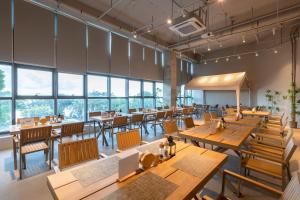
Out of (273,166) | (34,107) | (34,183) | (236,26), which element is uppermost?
(236,26)

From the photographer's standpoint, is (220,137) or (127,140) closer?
(127,140)

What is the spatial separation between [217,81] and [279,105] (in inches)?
158

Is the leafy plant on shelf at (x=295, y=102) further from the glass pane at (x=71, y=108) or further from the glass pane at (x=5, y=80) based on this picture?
the glass pane at (x=5, y=80)

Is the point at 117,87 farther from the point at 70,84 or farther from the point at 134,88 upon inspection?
the point at 70,84

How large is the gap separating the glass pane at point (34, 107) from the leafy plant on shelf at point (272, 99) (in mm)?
10678

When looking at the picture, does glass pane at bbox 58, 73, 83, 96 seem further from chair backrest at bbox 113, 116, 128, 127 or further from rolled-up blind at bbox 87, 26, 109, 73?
chair backrest at bbox 113, 116, 128, 127

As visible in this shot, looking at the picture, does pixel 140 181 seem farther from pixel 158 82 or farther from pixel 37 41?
pixel 158 82

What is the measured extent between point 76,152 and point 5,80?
4128mm

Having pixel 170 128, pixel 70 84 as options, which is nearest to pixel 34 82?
pixel 70 84

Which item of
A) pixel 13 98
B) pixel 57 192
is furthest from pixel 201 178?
pixel 13 98

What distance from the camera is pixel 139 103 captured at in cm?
826

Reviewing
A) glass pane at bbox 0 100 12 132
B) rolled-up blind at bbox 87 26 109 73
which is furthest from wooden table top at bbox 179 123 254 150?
glass pane at bbox 0 100 12 132

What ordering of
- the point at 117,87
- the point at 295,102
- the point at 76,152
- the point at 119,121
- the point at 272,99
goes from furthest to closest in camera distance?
the point at 272,99, the point at 295,102, the point at 117,87, the point at 119,121, the point at 76,152

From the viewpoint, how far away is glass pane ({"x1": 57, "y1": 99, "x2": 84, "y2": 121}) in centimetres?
539
